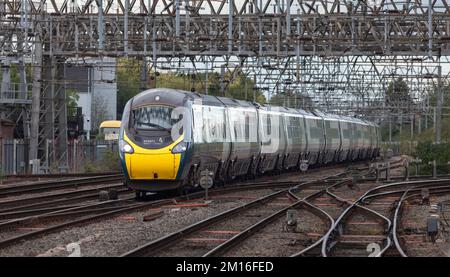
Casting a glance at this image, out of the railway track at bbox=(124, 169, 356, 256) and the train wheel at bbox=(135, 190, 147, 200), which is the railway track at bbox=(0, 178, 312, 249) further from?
the railway track at bbox=(124, 169, 356, 256)

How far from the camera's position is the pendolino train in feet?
73.6

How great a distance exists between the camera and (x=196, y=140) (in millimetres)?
23453

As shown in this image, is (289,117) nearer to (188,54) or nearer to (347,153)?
(188,54)

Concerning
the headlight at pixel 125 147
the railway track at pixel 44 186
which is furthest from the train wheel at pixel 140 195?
the railway track at pixel 44 186

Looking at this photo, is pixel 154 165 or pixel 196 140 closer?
pixel 154 165

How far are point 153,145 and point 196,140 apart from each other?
149 cm

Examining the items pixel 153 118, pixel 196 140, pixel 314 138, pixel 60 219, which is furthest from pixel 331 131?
pixel 60 219

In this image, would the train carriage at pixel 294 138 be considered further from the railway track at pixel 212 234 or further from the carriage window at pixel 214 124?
the railway track at pixel 212 234

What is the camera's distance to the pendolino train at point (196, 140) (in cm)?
2244

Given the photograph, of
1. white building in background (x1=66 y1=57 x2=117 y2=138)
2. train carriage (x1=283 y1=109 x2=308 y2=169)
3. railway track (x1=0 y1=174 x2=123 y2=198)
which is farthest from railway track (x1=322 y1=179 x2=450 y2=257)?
white building in background (x1=66 y1=57 x2=117 y2=138)

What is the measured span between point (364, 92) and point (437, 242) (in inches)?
2210

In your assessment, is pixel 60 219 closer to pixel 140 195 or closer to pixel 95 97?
pixel 140 195

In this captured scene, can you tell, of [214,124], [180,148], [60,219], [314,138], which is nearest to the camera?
[60,219]
